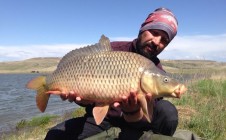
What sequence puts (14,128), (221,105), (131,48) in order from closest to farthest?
(131,48) < (221,105) < (14,128)

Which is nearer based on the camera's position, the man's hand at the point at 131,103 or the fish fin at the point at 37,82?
the man's hand at the point at 131,103

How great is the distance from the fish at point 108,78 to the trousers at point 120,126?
0.71m

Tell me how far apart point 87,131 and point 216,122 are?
177cm

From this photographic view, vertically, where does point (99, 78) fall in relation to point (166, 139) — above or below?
above

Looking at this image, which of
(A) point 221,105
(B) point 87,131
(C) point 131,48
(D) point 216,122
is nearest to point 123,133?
(B) point 87,131

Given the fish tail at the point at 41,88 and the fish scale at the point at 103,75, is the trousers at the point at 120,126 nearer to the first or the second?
the fish tail at the point at 41,88

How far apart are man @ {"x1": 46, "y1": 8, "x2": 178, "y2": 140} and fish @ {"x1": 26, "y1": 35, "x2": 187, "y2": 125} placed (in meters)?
0.48

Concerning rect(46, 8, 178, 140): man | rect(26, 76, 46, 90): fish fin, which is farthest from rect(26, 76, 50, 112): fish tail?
rect(46, 8, 178, 140): man

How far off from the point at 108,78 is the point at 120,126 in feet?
3.65

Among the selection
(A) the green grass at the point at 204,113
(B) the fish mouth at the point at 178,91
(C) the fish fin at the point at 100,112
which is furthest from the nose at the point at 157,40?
(A) the green grass at the point at 204,113

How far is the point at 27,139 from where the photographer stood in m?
5.82

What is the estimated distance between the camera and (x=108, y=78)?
2.36 meters

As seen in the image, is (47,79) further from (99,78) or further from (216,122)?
(216,122)

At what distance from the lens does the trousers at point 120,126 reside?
329 cm
